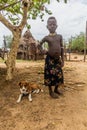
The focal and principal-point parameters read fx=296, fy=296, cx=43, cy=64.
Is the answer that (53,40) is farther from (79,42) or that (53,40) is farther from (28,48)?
(79,42)

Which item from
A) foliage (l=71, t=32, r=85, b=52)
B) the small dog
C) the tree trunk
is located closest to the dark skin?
the small dog

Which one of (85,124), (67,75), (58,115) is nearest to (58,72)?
(58,115)

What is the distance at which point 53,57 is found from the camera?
720 cm

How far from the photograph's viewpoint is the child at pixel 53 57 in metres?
7.14

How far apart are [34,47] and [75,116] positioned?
17560 mm

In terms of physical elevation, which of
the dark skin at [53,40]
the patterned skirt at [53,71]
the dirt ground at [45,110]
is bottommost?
the dirt ground at [45,110]

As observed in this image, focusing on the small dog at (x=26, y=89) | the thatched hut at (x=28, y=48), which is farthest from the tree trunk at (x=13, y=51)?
the thatched hut at (x=28, y=48)

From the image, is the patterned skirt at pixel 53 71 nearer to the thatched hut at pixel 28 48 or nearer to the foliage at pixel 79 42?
the thatched hut at pixel 28 48

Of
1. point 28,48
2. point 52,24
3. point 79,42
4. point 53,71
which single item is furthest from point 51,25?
point 79,42

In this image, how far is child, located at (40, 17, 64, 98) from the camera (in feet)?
23.4

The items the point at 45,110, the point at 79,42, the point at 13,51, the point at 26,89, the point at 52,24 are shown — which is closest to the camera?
the point at 45,110

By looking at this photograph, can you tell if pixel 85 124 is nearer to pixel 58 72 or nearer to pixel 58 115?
pixel 58 115

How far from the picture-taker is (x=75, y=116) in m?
6.41

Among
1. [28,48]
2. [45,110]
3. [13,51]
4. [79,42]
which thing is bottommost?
[45,110]
